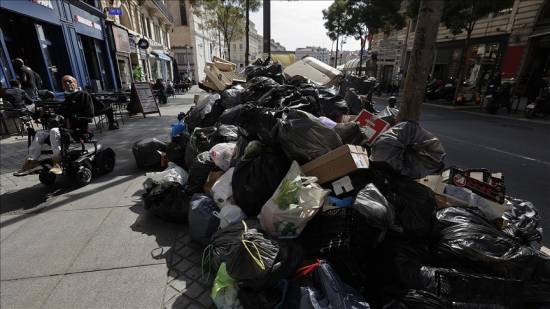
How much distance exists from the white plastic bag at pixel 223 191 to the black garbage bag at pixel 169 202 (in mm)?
430

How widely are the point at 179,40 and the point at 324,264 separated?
140 feet

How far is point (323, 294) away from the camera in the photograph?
Result: 1594 millimetres

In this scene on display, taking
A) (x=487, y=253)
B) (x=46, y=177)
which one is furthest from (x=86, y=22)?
(x=487, y=253)

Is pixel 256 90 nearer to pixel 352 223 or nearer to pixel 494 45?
pixel 352 223

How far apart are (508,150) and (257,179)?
6225mm

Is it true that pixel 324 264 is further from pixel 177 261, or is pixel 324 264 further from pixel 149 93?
pixel 149 93

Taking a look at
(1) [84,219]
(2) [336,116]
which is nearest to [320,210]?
(2) [336,116]

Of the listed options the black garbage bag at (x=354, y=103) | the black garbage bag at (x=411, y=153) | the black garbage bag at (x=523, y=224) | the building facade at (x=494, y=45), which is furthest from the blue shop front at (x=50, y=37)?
the building facade at (x=494, y=45)

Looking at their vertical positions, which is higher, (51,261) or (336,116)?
(336,116)

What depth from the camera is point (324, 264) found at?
171 cm

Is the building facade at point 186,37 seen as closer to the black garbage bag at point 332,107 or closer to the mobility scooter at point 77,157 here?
the mobility scooter at point 77,157

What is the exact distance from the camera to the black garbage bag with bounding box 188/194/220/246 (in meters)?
2.52

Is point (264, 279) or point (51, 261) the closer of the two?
point (264, 279)

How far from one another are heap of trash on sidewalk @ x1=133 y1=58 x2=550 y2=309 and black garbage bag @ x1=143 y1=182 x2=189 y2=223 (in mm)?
11
